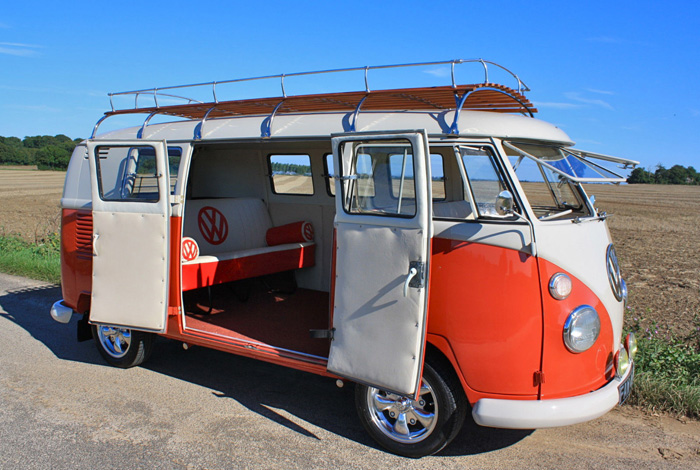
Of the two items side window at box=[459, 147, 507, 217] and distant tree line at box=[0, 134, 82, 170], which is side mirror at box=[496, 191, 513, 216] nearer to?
side window at box=[459, 147, 507, 217]

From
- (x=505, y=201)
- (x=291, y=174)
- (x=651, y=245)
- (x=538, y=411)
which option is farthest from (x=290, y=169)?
(x=651, y=245)

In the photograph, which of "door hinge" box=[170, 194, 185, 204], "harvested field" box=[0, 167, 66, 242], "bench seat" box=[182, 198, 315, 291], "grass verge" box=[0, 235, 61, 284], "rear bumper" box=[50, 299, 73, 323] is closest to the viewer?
"door hinge" box=[170, 194, 185, 204]

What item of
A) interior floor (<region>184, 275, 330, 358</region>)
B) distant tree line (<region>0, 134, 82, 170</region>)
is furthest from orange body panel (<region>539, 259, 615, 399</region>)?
distant tree line (<region>0, 134, 82, 170</region>)

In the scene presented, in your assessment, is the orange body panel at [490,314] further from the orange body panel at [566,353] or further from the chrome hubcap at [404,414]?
the chrome hubcap at [404,414]

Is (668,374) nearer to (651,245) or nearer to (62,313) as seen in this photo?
(62,313)

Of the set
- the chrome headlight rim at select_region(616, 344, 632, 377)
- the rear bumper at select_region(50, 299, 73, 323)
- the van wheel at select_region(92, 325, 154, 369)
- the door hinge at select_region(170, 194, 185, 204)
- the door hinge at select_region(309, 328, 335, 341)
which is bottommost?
the van wheel at select_region(92, 325, 154, 369)

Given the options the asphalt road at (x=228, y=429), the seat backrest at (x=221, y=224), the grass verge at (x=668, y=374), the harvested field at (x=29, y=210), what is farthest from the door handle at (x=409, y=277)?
the harvested field at (x=29, y=210)

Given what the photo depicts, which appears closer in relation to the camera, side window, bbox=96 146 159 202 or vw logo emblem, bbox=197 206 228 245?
side window, bbox=96 146 159 202

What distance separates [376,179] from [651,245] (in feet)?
40.0

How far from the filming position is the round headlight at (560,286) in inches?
134

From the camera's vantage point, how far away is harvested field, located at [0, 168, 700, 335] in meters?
7.14

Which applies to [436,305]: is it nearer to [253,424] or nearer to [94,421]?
[253,424]

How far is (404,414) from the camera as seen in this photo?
3863 millimetres

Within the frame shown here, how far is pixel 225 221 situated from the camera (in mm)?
6621
